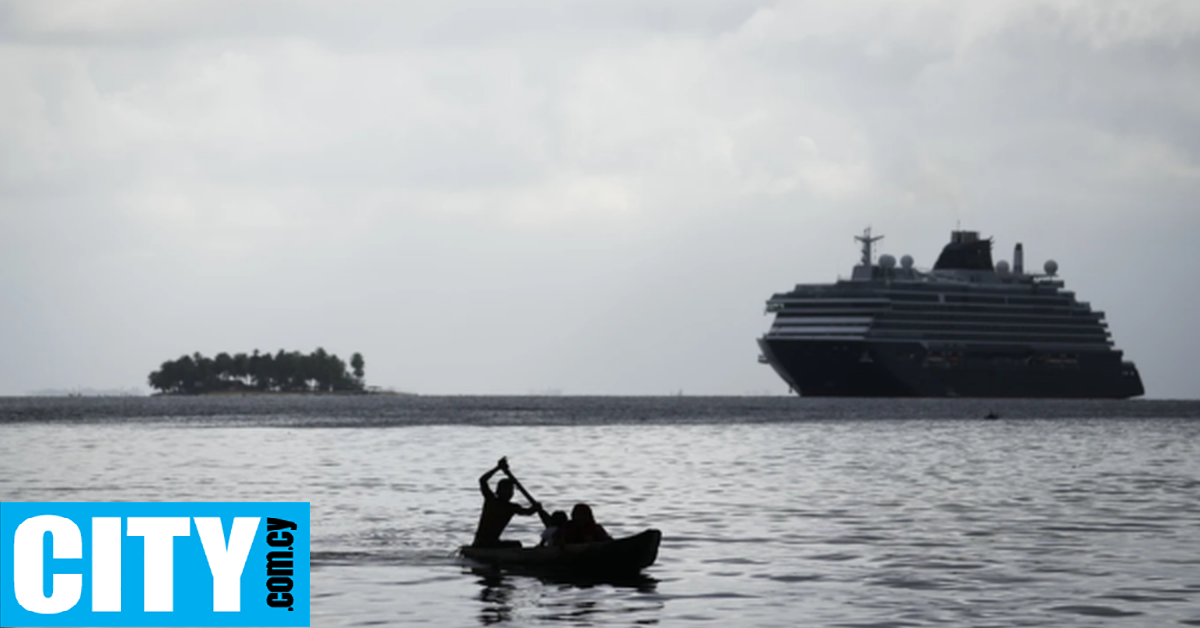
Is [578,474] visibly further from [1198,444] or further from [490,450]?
[1198,444]

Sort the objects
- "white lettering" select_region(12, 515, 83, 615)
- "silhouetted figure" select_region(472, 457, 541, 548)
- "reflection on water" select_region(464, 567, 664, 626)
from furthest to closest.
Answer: "silhouetted figure" select_region(472, 457, 541, 548)
"reflection on water" select_region(464, 567, 664, 626)
"white lettering" select_region(12, 515, 83, 615)

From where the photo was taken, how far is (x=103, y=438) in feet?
319

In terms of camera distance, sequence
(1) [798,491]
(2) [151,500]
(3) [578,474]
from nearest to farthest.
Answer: (2) [151,500] → (1) [798,491] → (3) [578,474]

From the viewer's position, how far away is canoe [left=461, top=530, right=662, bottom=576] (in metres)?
30.0

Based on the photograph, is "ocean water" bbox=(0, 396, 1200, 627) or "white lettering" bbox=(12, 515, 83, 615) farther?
"ocean water" bbox=(0, 396, 1200, 627)

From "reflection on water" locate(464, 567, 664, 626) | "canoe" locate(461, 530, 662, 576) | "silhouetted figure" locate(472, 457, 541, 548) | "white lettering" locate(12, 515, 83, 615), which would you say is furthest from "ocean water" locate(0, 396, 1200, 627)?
"white lettering" locate(12, 515, 83, 615)

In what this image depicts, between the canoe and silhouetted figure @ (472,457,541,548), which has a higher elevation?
silhouetted figure @ (472,457,541,548)

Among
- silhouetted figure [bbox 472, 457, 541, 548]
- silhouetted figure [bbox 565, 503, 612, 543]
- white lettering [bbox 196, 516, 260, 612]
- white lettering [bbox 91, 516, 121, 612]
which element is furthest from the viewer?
silhouetted figure [bbox 472, 457, 541, 548]

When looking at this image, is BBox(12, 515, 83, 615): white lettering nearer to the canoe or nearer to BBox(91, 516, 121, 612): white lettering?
BBox(91, 516, 121, 612): white lettering

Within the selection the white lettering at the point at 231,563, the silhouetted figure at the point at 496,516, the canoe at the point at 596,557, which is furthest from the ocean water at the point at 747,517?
the white lettering at the point at 231,563

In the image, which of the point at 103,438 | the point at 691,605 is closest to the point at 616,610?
the point at 691,605

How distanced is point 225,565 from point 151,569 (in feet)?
8.30

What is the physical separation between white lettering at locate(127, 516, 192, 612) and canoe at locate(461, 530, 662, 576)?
19.2ft

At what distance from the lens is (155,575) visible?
1043 inches
